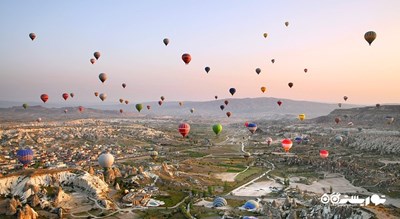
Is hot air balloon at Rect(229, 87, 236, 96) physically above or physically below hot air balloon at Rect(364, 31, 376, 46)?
below

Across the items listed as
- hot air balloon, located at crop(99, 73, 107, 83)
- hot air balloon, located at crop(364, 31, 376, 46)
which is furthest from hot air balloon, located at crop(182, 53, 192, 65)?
hot air balloon, located at crop(364, 31, 376, 46)

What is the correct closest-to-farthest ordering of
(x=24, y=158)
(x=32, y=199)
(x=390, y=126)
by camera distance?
1. (x=32, y=199)
2. (x=24, y=158)
3. (x=390, y=126)

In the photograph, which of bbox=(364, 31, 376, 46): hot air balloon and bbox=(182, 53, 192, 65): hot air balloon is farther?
bbox=(182, 53, 192, 65): hot air balloon

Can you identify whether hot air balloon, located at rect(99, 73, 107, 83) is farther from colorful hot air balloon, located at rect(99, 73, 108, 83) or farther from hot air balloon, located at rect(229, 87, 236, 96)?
hot air balloon, located at rect(229, 87, 236, 96)

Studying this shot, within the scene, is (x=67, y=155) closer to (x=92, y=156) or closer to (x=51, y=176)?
(x=92, y=156)

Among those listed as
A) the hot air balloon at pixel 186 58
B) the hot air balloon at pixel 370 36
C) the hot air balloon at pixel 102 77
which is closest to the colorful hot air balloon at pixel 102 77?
the hot air balloon at pixel 102 77

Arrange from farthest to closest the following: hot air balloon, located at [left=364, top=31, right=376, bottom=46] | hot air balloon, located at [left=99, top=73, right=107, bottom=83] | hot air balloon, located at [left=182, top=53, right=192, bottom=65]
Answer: hot air balloon, located at [left=99, top=73, right=107, bottom=83], hot air balloon, located at [left=182, top=53, right=192, bottom=65], hot air balloon, located at [left=364, top=31, right=376, bottom=46]

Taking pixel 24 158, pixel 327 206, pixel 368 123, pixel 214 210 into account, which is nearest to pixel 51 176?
pixel 24 158

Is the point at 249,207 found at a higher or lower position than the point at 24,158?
lower

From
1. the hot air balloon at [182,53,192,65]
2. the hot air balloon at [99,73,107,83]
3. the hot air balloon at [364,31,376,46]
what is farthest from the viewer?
the hot air balloon at [99,73,107,83]

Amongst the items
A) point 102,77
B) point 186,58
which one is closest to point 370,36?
point 186,58

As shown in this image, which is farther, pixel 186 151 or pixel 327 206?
pixel 186 151
